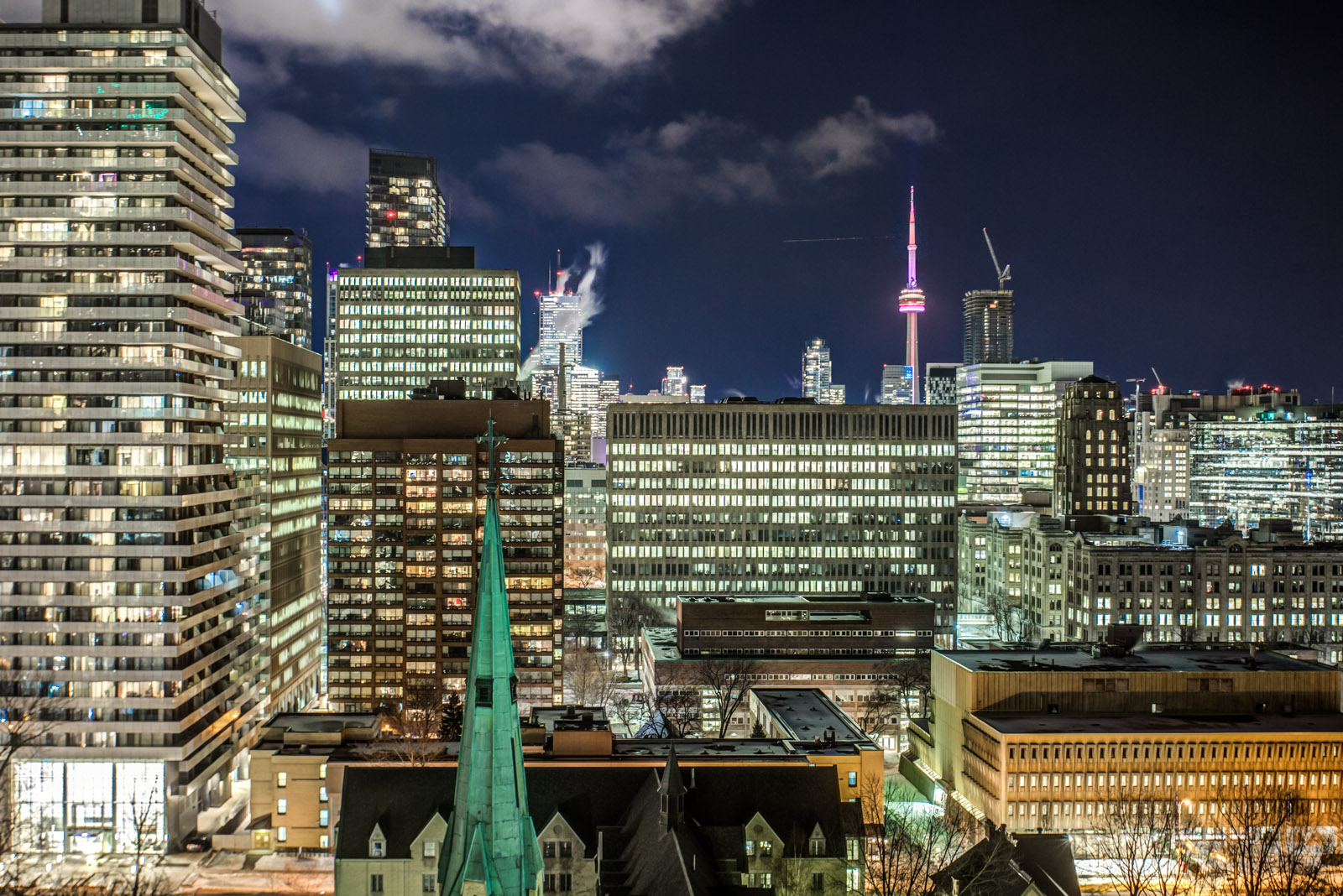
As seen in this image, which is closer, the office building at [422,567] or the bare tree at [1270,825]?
the bare tree at [1270,825]

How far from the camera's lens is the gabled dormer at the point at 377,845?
7281cm

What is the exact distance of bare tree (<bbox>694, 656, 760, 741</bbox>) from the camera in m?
130

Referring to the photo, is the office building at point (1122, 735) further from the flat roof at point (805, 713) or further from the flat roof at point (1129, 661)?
the flat roof at point (805, 713)

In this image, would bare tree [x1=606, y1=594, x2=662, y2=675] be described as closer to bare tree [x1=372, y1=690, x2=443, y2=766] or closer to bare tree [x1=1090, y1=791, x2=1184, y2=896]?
bare tree [x1=372, y1=690, x2=443, y2=766]

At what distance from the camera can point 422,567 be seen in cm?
14075

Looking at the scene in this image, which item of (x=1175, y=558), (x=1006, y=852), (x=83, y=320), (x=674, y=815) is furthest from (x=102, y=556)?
(x=1175, y=558)

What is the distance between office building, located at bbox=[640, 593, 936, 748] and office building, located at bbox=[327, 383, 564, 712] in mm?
19734

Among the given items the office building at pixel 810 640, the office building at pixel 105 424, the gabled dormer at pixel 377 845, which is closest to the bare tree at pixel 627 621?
the office building at pixel 810 640

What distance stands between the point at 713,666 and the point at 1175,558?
8436 centimetres

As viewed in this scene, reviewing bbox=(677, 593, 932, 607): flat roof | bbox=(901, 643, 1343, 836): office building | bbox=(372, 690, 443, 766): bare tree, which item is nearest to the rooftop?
bbox=(677, 593, 932, 607): flat roof

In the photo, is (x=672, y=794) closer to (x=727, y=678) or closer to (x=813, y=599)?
(x=727, y=678)

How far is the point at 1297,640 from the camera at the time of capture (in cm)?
16150

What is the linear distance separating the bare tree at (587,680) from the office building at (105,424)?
2101 inches

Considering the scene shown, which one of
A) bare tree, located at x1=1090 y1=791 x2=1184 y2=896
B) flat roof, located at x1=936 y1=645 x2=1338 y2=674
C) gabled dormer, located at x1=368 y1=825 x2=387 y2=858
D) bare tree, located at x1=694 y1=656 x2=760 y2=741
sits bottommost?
bare tree, located at x1=1090 y1=791 x2=1184 y2=896
